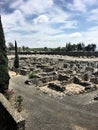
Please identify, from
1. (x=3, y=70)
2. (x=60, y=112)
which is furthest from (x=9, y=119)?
(x=3, y=70)

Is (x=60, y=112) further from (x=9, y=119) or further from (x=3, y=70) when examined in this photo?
(x=3, y=70)

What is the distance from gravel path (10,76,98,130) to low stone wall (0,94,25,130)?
2063mm

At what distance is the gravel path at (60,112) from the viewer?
53.4 ft

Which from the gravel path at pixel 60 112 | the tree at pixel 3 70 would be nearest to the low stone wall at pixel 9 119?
the gravel path at pixel 60 112

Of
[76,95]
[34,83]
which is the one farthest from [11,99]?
[34,83]

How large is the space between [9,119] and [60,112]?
21.9 ft

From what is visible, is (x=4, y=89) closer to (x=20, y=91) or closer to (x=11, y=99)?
(x=11, y=99)

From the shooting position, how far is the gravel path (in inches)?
641

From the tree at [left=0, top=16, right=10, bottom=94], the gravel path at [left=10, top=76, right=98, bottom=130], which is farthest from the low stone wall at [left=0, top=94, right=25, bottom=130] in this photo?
the tree at [left=0, top=16, right=10, bottom=94]

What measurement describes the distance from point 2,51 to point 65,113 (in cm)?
940

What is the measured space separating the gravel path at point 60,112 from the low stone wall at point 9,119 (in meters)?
2.06

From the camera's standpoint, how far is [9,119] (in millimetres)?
13516

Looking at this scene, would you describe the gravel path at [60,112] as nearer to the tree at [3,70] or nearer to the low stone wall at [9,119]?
the low stone wall at [9,119]

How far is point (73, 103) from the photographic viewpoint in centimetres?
2191
